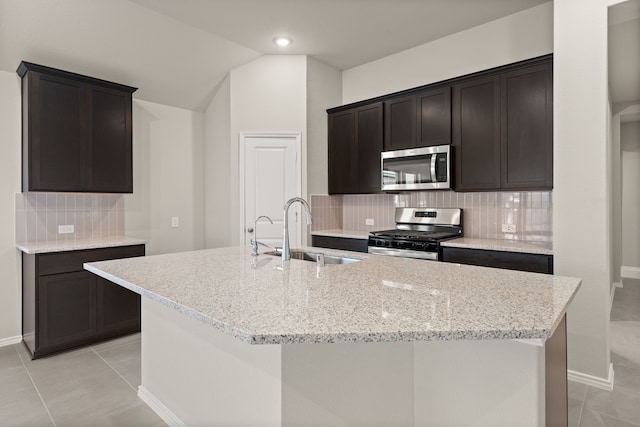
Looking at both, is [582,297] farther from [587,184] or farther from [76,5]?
[76,5]

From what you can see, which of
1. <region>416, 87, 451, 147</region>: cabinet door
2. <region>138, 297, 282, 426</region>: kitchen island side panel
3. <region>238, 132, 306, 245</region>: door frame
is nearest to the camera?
<region>138, 297, 282, 426</region>: kitchen island side panel

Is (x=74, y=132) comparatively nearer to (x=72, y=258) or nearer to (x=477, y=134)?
(x=72, y=258)

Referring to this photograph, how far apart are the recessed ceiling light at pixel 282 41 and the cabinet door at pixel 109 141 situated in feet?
5.37

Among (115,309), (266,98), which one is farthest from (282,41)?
(115,309)

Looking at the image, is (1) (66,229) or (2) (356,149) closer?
Answer: (1) (66,229)

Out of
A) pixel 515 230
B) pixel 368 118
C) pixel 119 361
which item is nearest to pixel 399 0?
pixel 368 118

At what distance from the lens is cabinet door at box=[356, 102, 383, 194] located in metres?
4.03

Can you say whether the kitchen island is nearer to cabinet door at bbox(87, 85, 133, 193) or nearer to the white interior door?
cabinet door at bbox(87, 85, 133, 193)

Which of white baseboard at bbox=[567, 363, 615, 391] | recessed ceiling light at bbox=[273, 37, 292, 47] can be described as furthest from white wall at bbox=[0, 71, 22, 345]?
white baseboard at bbox=[567, 363, 615, 391]

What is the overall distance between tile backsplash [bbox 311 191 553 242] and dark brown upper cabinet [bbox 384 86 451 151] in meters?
0.61

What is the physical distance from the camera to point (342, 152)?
434 centimetres

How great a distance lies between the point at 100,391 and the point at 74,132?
226 cm

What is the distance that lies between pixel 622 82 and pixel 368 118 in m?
2.95

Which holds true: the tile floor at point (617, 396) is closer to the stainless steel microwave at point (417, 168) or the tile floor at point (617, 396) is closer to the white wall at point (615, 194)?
the white wall at point (615, 194)
